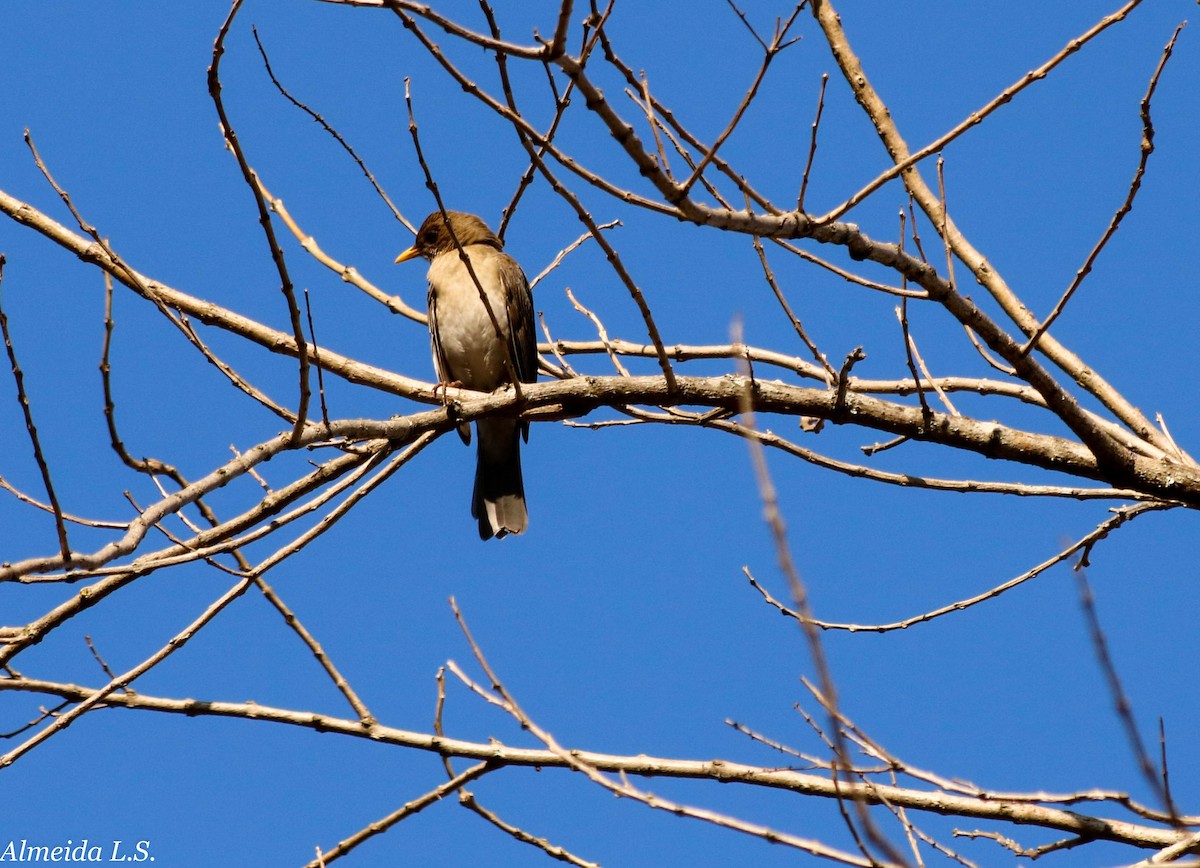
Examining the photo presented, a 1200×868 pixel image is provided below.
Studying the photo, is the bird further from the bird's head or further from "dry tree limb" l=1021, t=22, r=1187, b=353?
"dry tree limb" l=1021, t=22, r=1187, b=353

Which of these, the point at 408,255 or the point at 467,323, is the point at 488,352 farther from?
the point at 408,255

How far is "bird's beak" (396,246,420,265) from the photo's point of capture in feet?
26.7

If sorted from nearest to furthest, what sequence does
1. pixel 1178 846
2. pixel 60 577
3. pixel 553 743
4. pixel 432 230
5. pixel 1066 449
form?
pixel 1178 846 → pixel 60 577 → pixel 553 743 → pixel 1066 449 → pixel 432 230

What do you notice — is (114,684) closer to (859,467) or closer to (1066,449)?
(859,467)

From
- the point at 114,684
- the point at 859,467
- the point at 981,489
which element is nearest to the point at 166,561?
the point at 114,684

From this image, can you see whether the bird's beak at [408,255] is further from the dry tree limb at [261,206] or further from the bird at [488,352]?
the dry tree limb at [261,206]

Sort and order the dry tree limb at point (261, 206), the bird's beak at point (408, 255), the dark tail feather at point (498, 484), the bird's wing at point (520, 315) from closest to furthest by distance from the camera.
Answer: the dry tree limb at point (261, 206)
the bird's wing at point (520, 315)
the dark tail feather at point (498, 484)
the bird's beak at point (408, 255)

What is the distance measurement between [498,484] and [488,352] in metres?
0.78

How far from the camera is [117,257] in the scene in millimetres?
3926

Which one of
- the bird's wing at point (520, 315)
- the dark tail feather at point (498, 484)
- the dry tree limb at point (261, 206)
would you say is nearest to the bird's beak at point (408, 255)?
the bird's wing at point (520, 315)

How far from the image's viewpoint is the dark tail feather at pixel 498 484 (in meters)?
7.21

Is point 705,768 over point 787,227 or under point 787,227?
under

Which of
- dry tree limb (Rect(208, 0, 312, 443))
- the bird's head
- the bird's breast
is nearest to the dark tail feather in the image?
the bird's breast

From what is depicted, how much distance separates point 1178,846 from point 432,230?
248 inches
